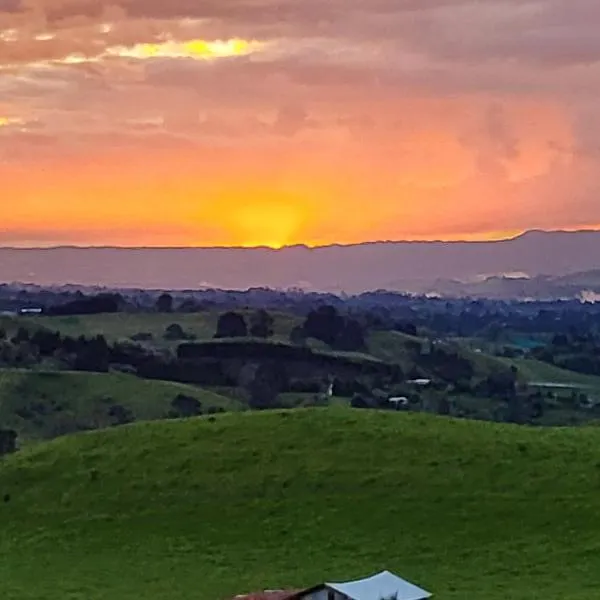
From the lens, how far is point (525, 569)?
1538 inches

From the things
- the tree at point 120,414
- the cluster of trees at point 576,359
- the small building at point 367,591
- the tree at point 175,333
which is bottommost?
the tree at point 120,414

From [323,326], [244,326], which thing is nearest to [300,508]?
[244,326]

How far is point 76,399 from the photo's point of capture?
116 meters

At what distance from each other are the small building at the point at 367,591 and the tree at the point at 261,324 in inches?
5218

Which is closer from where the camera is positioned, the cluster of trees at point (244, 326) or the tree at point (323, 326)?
the cluster of trees at point (244, 326)

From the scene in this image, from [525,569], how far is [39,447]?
2605 cm

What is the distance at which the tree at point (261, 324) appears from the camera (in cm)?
16800

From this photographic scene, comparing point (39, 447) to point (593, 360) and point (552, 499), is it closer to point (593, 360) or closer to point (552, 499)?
point (552, 499)

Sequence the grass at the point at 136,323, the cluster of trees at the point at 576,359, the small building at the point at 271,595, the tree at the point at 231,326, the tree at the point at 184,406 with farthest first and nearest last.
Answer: the cluster of trees at the point at 576,359
the grass at the point at 136,323
the tree at the point at 231,326
the tree at the point at 184,406
the small building at the point at 271,595

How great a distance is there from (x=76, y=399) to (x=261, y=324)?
58006 millimetres

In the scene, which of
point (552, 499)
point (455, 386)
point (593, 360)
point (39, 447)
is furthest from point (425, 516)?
point (593, 360)

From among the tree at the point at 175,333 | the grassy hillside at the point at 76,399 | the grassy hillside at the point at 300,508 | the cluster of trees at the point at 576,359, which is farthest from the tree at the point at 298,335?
the grassy hillside at the point at 300,508

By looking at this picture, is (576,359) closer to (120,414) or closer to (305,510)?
(120,414)

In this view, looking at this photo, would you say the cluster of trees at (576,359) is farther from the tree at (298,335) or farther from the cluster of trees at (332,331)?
the tree at (298,335)
